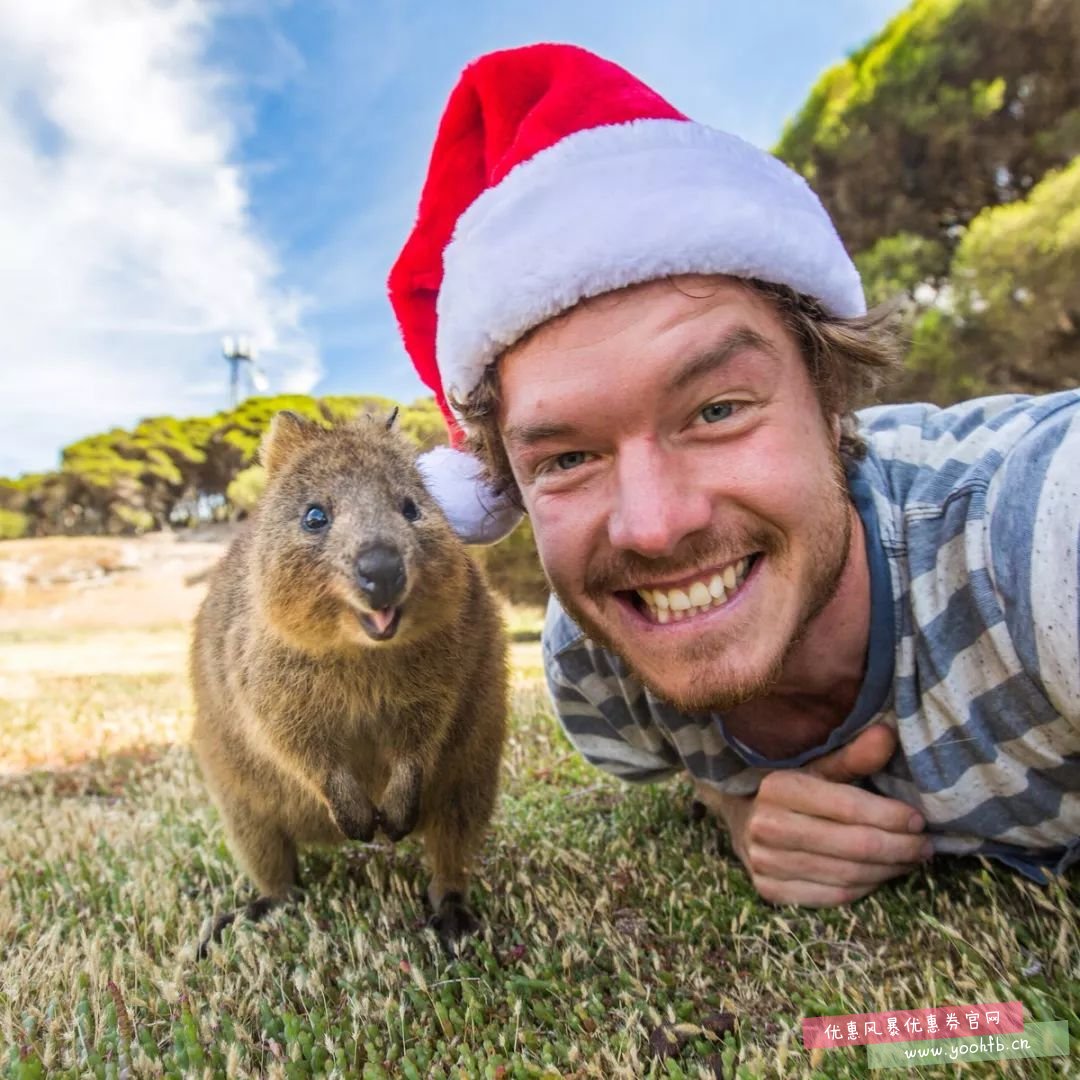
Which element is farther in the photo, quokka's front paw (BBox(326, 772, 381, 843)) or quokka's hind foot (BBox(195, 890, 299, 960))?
quokka's hind foot (BBox(195, 890, 299, 960))

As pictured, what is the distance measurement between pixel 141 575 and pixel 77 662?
849 centimetres

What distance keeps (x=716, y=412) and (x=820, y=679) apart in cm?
88

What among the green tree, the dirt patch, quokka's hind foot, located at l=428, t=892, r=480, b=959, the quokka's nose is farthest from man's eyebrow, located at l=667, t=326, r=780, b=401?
the dirt patch

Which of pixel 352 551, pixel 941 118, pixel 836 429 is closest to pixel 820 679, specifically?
pixel 836 429

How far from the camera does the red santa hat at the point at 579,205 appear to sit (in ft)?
6.53

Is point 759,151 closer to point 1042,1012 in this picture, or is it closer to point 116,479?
point 1042,1012

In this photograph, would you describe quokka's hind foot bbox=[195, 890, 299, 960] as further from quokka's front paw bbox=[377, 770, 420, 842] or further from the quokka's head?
the quokka's head

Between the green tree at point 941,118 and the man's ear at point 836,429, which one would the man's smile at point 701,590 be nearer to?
the man's ear at point 836,429

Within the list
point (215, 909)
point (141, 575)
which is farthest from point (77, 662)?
point (215, 909)

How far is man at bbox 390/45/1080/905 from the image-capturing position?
1.94 meters

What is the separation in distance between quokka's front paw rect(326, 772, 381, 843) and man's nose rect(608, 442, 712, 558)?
1.03 m

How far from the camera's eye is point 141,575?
19469mm

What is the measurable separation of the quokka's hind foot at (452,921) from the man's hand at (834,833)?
793 mm

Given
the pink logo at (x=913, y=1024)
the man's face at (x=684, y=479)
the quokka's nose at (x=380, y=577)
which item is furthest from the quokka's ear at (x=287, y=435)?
the pink logo at (x=913, y=1024)
